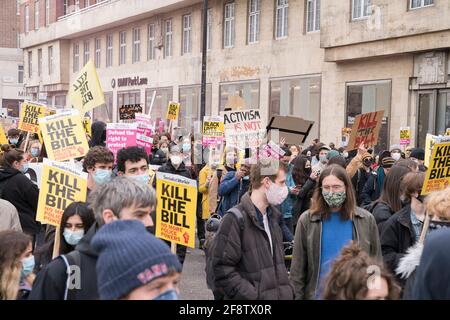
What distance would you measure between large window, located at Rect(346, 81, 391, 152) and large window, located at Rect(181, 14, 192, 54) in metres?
12.7

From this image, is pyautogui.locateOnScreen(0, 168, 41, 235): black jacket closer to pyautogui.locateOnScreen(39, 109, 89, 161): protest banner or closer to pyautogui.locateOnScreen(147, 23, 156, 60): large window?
pyautogui.locateOnScreen(39, 109, 89, 161): protest banner

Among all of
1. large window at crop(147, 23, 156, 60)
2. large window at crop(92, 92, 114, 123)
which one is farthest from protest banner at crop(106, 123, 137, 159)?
large window at crop(92, 92, 114, 123)

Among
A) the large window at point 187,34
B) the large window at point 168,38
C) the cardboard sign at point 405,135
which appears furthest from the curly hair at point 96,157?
the large window at point 168,38

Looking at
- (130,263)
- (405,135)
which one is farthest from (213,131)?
(130,263)

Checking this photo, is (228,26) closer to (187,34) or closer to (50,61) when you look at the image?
(187,34)

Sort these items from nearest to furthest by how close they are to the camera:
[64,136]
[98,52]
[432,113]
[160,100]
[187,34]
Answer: [64,136], [432,113], [187,34], [160,100], [98,52]

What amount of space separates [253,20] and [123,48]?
13.9 metres

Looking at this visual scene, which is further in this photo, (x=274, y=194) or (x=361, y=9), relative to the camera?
(x=361, y=9)

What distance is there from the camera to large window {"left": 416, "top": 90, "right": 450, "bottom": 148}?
22391 millimetres

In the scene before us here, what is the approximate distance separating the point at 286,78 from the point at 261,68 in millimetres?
1842

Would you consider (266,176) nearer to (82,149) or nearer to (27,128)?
(82,149)

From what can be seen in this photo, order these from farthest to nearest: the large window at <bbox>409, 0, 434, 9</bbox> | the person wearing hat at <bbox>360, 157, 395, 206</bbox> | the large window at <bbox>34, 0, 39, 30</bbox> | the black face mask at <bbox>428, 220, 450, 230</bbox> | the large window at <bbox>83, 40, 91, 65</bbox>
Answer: the large window at <bbox>34, 0, 39, 30</bbox> → the large window at <bbox>83, 40, 91, 65</bbox> → the large window at <bbox>409, 0, 434, 9</bbox> → the person wearing hat at <bbox>360, 157, 395, 206</bbox> → the black face mask at <bbox>428, 220, 450, 230</bbox>

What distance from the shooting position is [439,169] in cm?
708

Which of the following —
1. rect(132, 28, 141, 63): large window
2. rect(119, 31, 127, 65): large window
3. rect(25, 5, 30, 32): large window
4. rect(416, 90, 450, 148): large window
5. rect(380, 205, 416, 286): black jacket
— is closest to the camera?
rect(380, 205, 416, 286): black jacket
